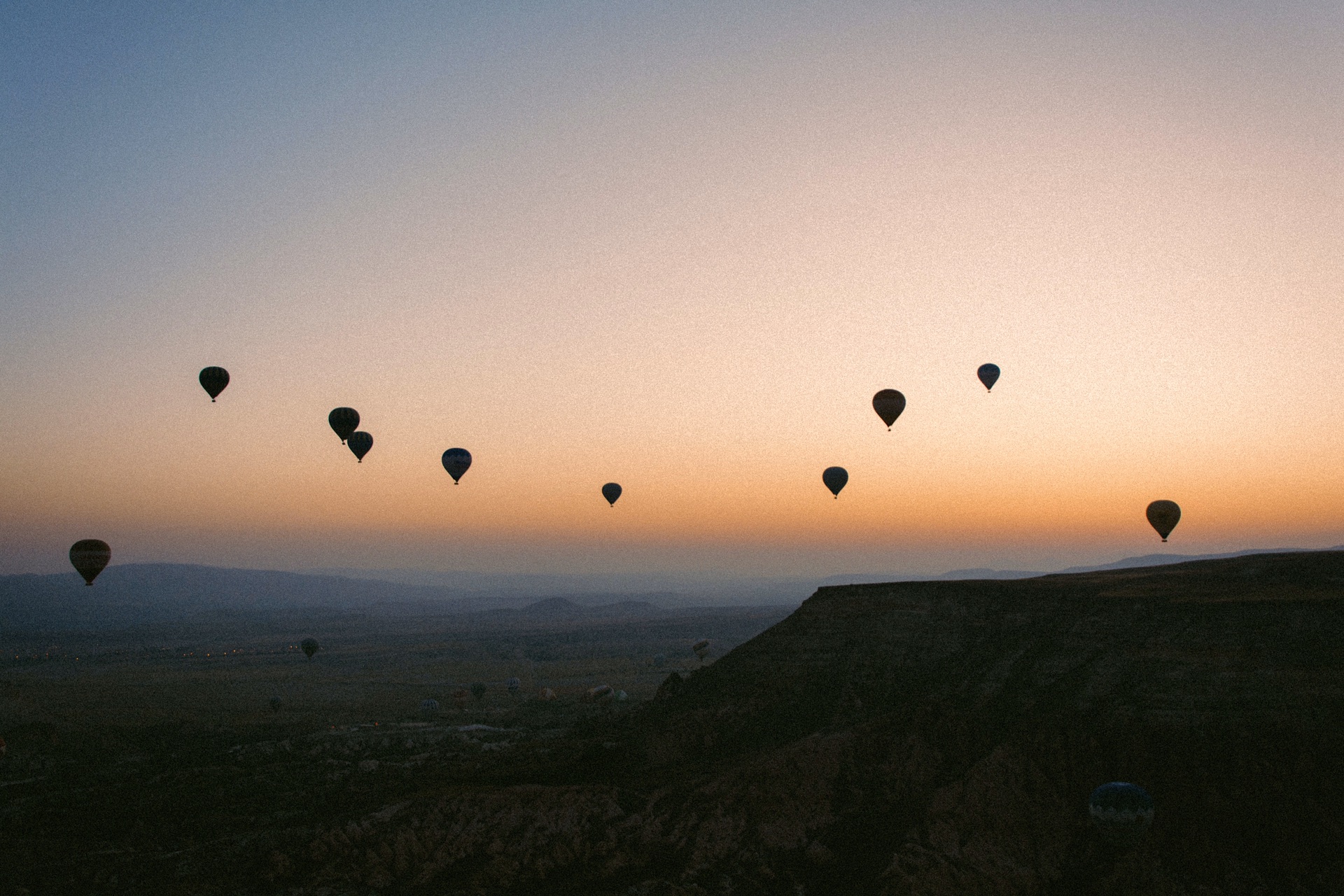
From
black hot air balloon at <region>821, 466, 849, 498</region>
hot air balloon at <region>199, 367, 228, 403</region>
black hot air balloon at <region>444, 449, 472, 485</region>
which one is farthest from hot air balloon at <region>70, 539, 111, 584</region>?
black hot air balloon at <region>821, 466, 849, 498</region>

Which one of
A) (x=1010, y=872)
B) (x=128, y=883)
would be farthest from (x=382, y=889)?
(x=1010, y=872)

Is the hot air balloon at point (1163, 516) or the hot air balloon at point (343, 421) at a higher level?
the hot air balloon at point (343, 421)

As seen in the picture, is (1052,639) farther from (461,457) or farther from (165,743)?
(165,743)

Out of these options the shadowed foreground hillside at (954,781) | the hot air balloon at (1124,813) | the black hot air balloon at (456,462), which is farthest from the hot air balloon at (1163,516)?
the black hot air balloon at (456,462)

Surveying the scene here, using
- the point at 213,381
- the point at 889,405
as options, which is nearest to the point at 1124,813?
the point at 889,405

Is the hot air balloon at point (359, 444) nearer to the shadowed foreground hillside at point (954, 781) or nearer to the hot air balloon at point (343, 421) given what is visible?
the hot air balloon at point (343, 421)

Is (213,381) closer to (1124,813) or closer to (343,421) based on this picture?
(343,421)
